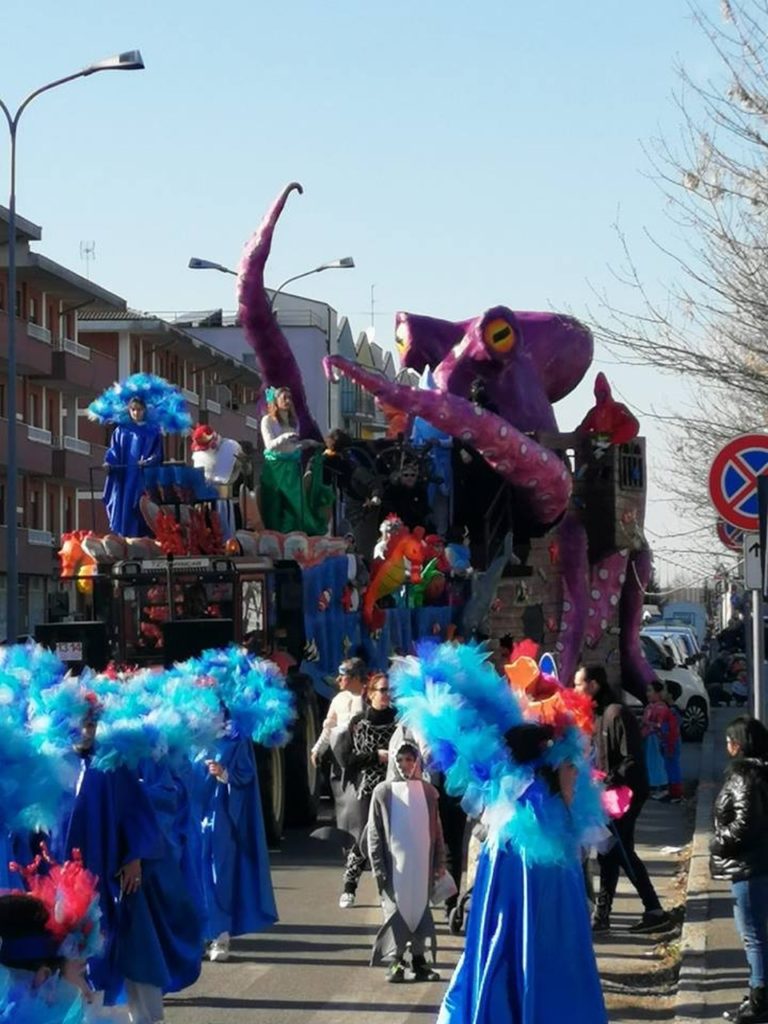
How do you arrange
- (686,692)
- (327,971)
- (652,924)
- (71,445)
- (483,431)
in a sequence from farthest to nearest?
(71,445), (686,692), (483,431), (652,924), (327,971)

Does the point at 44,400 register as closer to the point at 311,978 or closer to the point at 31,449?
the point at 31,449

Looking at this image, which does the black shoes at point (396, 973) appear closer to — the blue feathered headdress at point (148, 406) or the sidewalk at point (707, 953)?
the sidewalk at point (707, 953)

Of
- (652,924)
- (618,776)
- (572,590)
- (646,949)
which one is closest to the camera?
(646,949)

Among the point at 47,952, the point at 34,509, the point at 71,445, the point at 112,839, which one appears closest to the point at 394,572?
the point at 112,839

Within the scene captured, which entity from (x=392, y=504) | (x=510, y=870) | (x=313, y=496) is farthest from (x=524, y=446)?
(x=510, y=870)

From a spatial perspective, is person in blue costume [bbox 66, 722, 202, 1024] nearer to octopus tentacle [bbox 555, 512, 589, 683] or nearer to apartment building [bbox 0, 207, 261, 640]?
octopus tentacle [bbox 555, 512, 589, 683]

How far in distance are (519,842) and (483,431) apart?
1567 cm

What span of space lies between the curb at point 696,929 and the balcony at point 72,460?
134 feet

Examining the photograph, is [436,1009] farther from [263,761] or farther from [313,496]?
[313,496]

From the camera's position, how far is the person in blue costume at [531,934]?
8.82m

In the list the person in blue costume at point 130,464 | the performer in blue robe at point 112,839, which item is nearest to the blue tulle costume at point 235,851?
the performer in blue robe at point 112,839

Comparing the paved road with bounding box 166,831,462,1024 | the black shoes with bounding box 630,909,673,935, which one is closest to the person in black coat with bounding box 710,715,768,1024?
Result: the paved road with bounding box 166,831,462,1024

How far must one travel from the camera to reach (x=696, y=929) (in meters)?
12.9

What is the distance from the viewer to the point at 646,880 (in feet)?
44.6
